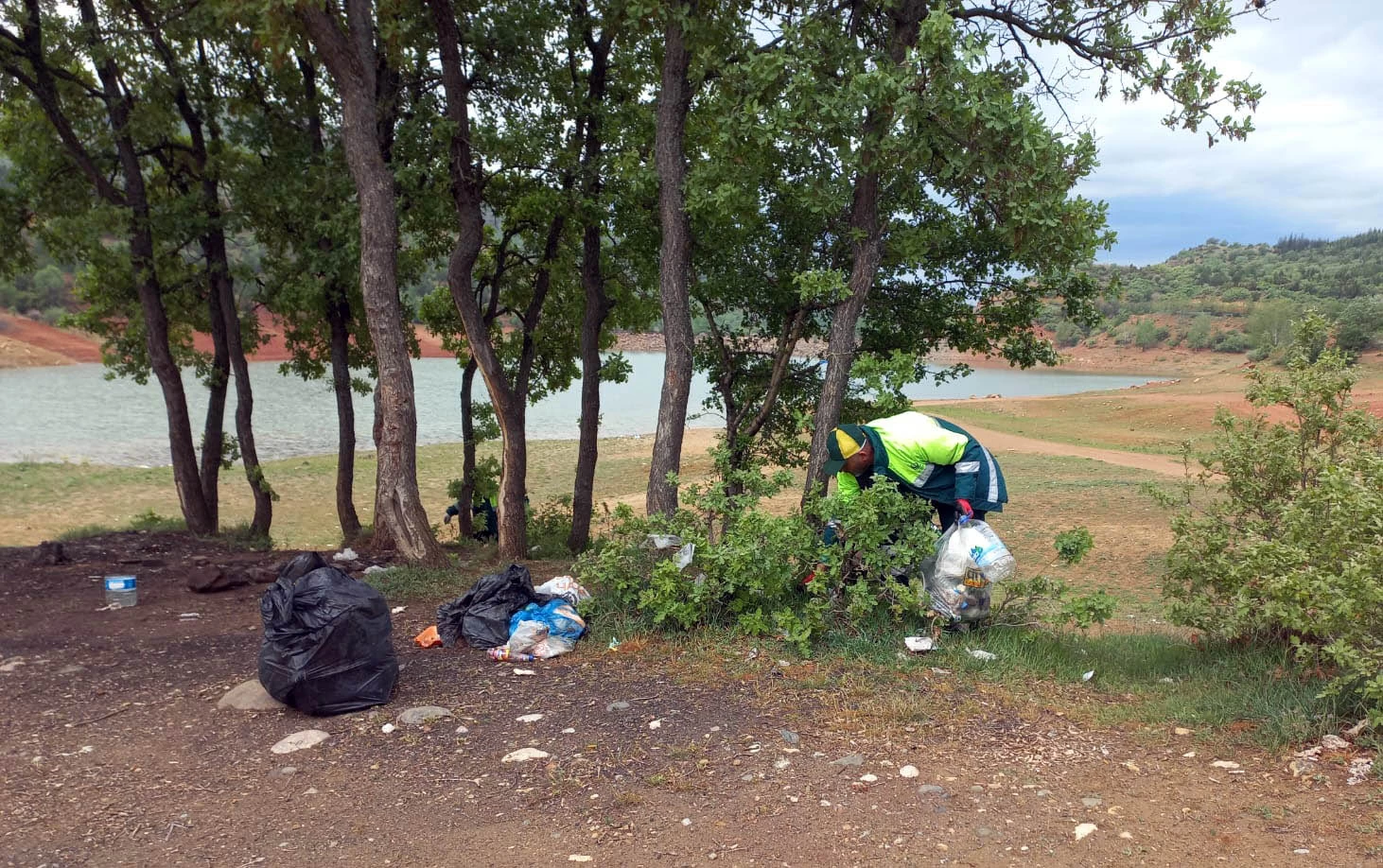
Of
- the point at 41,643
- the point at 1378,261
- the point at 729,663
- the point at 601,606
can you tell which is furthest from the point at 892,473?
the point at 1378,261

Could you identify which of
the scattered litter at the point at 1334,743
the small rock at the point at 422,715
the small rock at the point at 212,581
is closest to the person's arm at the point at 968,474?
the scattered litter at the point at 1334,743

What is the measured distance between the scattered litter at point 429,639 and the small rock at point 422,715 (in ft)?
3.69

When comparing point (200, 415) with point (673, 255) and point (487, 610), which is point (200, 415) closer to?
point (673, 255)

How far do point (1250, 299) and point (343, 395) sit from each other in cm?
7832

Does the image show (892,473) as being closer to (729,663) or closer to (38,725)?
(729,663)

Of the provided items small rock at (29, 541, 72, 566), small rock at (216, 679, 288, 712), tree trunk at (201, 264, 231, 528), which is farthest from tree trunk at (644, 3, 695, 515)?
tree trunk at (201, 264, 231, 528)

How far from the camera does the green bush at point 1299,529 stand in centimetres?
396

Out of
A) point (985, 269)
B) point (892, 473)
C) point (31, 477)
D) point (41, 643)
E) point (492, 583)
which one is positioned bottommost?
point (31, 477)

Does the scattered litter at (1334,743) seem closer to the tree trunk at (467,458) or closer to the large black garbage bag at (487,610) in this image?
the large black garbage bag at (487,610)

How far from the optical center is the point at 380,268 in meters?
8.16

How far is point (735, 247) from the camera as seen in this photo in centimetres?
836

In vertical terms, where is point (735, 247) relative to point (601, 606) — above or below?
above

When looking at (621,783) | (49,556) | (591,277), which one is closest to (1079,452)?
(591,277)

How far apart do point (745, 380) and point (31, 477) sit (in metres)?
20.6
